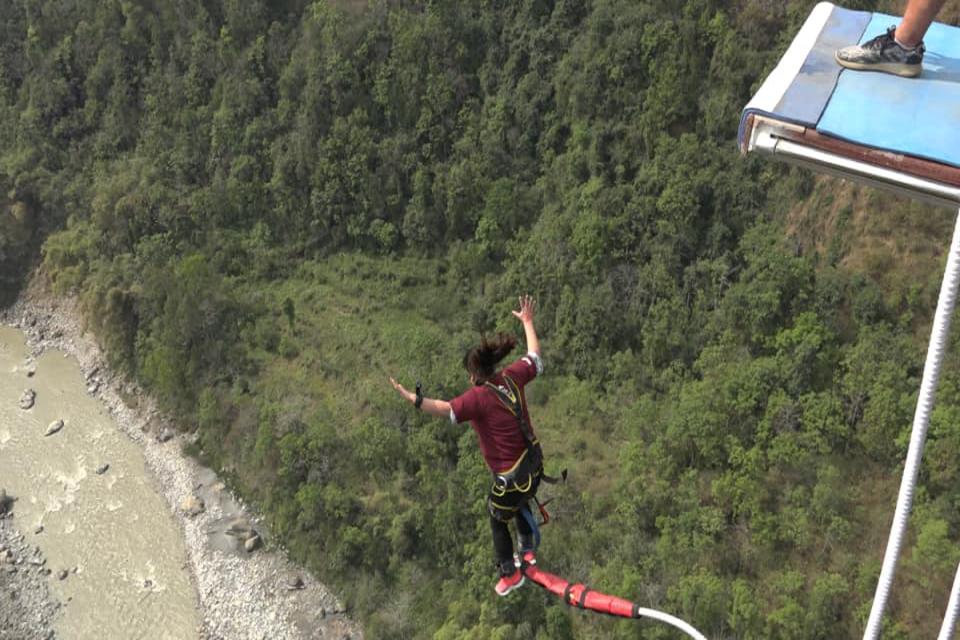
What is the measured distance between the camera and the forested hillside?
524 inches

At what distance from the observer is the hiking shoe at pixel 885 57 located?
156 inches

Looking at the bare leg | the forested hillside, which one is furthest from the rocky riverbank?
the bare leg

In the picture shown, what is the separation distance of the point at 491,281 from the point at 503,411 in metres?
15.2

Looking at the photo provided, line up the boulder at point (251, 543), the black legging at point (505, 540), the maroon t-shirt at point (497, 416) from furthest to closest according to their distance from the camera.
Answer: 1. the boulder at point (251, 543)
2. the black legging at point (505, 540)
3. the maroon t-shirt at point (497, 416)

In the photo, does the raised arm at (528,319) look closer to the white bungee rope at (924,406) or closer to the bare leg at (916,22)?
the white bungee rope at (924,406)

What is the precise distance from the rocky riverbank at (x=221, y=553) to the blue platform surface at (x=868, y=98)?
16.1m

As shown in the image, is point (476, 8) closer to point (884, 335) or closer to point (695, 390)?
point (695, 390)

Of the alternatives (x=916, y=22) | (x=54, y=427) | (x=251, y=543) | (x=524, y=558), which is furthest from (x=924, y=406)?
(x=54, y=427)

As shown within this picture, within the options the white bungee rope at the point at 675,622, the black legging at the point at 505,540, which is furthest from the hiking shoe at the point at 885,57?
the black legging at the point at 505,540

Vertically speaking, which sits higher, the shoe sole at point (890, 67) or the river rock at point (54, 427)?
the shoe sole at point (890, 67)

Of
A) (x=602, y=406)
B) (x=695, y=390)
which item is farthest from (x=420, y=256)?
(x=695, y=390)

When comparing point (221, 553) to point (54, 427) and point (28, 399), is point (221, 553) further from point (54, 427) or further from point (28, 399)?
point (28, 399)

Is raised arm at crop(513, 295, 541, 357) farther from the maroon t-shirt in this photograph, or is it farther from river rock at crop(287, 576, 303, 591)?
river rock at crop(287, 576, 303, 591)

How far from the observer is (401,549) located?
54.5 feet
